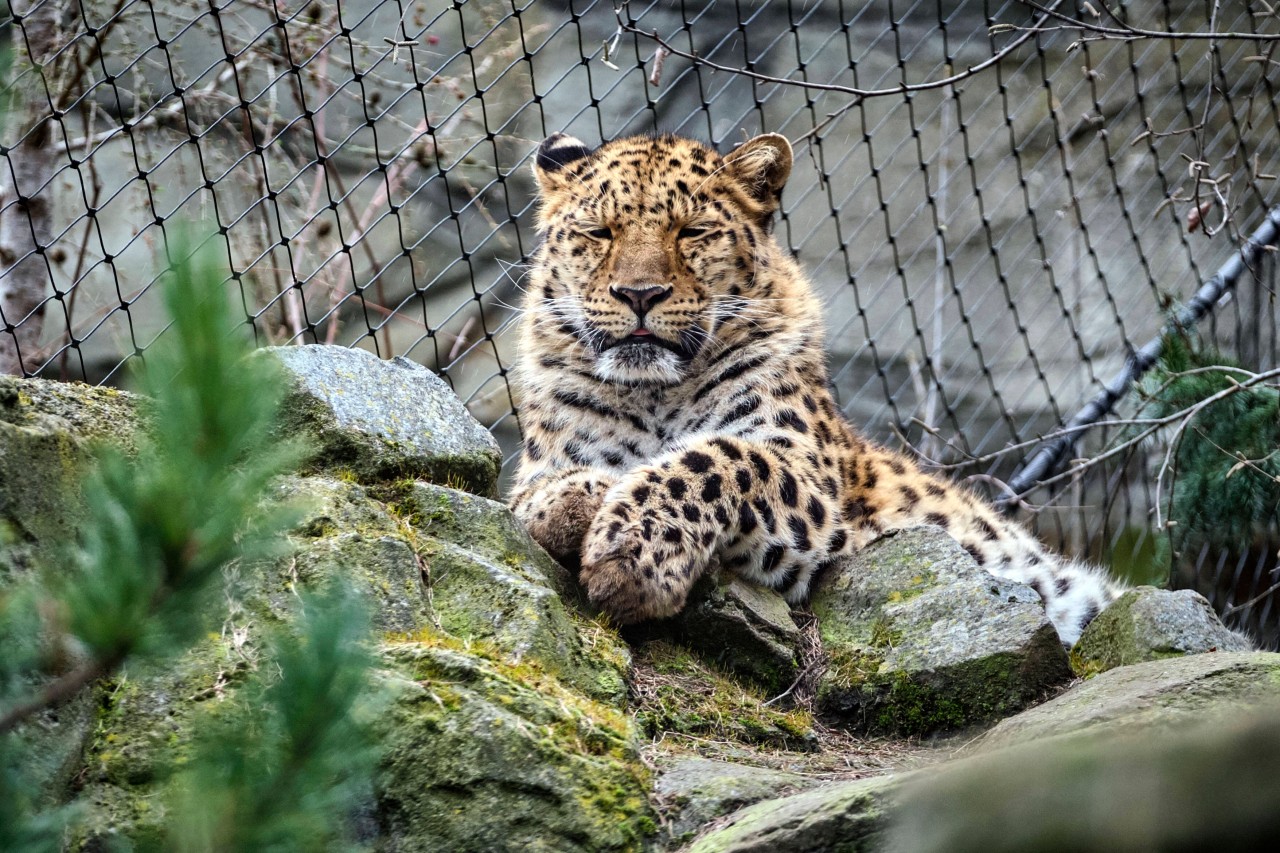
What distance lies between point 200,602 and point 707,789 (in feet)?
5.96

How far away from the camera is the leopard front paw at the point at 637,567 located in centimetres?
411

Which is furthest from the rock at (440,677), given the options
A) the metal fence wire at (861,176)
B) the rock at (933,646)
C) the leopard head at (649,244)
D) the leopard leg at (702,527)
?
the metal fence wire at (861,176)

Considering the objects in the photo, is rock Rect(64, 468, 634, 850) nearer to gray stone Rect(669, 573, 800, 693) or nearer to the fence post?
gray stone Rect(669, 573, 800, 693)

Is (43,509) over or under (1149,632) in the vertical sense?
over

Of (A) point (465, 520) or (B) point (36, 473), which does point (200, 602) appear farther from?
(A) point (465, 520)

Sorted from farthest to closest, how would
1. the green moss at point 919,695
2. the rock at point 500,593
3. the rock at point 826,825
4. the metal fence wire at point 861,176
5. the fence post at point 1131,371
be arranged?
the metal fence wire at point 861,176
the fence post at point 1131,371
the green moss at point 919,695
the rock at point 500,593
the rock at point 826,825

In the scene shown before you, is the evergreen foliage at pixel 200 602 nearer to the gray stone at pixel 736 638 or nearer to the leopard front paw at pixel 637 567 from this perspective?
the leopard front paw at pixel 637 567

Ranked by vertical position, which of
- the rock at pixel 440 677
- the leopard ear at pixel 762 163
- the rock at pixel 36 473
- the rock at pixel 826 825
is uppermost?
the leopard ear at pixel 762 163

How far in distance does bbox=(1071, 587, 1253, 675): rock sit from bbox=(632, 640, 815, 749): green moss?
1.05 metres

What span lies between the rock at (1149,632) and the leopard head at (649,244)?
1.80 metres

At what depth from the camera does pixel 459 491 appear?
403cm

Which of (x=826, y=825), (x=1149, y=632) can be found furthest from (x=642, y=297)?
(x=826, y=825)

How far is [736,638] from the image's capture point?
4.31 metres

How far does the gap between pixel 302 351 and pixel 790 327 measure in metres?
2.25
